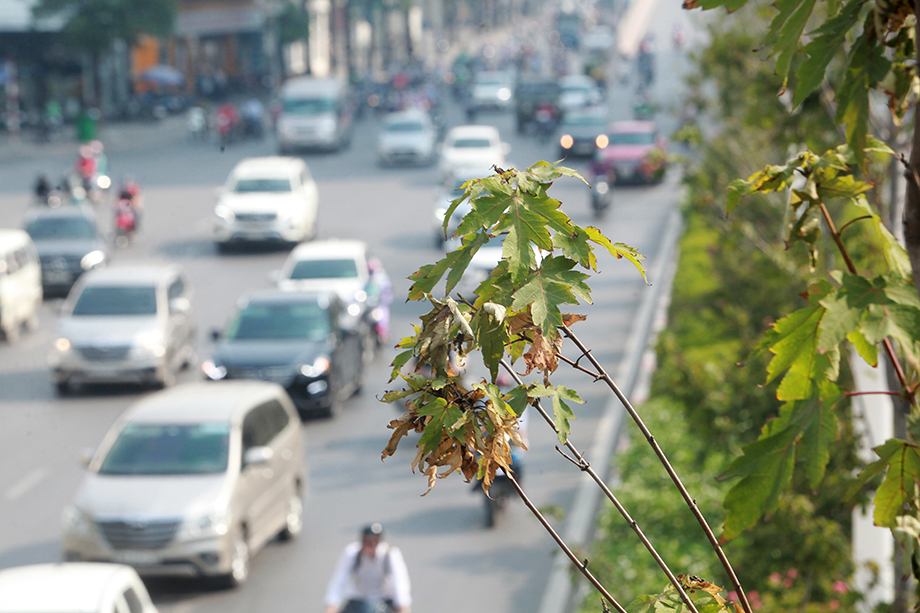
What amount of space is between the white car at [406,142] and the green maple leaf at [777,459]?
41323mm

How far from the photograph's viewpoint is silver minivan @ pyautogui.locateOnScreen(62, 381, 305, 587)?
11.4 m

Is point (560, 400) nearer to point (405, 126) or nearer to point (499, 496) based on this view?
point (499, 496)

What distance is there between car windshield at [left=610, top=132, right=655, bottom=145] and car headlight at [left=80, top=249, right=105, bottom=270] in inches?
764

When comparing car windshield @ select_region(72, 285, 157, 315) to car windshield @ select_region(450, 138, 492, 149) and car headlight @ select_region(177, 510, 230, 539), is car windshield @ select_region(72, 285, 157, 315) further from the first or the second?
car windshield @ select_region(450, 138, 492, 149)

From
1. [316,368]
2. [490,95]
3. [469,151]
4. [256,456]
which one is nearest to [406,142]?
[469,151]

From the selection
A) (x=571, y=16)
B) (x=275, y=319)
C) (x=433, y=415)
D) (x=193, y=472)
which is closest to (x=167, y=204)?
(x=275, y=319)

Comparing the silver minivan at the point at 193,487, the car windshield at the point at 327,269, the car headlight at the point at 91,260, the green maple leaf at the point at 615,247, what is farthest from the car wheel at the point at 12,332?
the green maple leaf at the point at 615,247

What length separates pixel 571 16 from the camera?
10162 centimetres

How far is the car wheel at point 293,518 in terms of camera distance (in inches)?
514

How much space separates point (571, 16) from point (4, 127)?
60.5 metres

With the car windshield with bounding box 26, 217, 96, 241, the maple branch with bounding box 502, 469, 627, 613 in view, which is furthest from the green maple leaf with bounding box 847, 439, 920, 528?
the car windshield with bounding box 26, 217, 96, 241

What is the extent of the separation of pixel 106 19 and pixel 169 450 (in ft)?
129

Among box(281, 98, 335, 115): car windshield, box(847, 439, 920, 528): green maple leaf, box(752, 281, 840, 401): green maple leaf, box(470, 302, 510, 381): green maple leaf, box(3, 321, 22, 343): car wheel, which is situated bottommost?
box(3, 321, 22, 343): car wheel

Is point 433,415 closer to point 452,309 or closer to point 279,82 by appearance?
point 452,309
